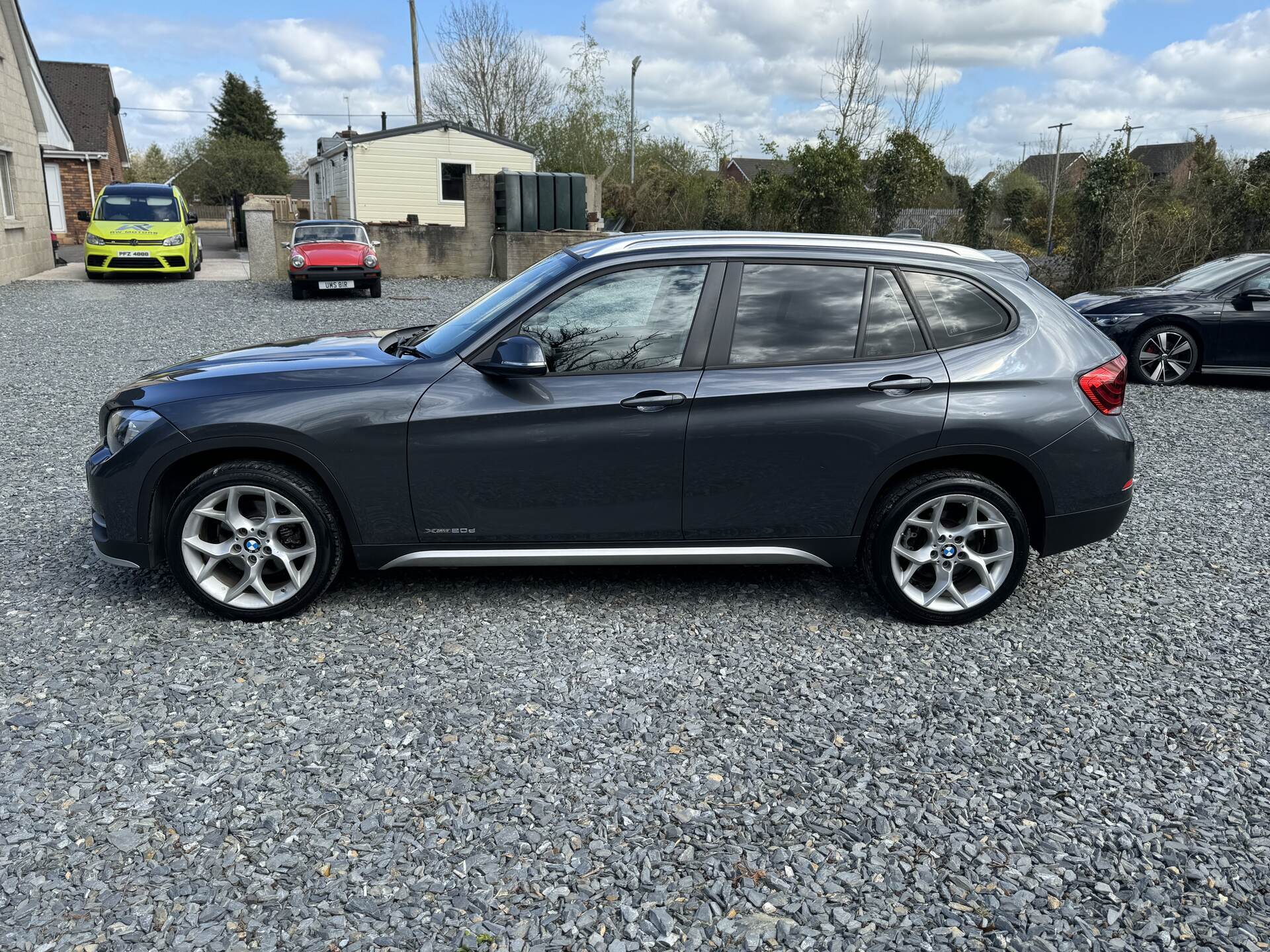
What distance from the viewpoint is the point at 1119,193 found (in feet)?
51.2

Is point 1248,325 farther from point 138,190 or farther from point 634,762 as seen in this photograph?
point 138,190

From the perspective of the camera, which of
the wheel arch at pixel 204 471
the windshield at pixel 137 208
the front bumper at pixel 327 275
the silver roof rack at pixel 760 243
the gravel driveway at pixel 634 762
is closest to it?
the gravel driveway at pixel 634 762

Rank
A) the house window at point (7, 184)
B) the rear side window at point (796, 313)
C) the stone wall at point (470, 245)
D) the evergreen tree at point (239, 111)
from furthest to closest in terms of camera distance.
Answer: the evergreen tree at point (239, 111) → the stone wall at point (470, 245) → the house window at point (7, 184) → the rear side window at point (796, 313)

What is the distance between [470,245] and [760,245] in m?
20.9

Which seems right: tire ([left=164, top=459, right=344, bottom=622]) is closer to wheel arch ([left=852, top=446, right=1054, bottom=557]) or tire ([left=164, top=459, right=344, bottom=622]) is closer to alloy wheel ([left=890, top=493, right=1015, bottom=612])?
wheel arch ([left=852, top=446, right=1054, bottom=557])

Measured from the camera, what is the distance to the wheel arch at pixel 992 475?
425cm

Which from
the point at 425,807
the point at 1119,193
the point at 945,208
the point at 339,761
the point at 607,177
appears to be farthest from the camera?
the point at 607,177

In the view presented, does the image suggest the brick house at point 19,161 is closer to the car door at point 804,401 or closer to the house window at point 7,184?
the house window at point 7,184

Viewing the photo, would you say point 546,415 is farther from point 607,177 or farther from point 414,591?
point 607,177

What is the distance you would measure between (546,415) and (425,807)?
1.71 m

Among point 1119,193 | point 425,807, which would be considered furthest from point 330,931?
point 1119,193

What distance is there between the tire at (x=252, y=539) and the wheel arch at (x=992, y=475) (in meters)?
2.38

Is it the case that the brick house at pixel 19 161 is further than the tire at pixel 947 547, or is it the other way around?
the brick house at pixel 19 161

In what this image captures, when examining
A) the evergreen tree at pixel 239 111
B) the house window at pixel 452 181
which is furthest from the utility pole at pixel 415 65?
the evergreen tree at pixel 239 111
